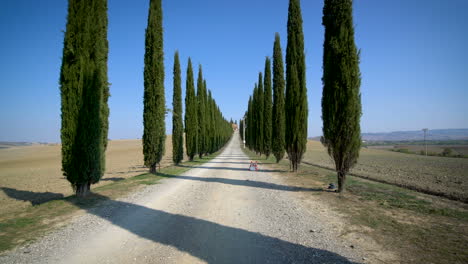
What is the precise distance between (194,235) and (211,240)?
0.44 meters

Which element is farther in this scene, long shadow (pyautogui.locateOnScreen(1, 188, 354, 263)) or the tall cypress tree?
the tall cypress tree

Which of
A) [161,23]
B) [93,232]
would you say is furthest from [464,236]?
[161,23]

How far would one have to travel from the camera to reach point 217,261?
11.9ft

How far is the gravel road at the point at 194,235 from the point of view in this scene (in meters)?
3.79

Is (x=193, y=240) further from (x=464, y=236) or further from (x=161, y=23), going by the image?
(x=161, y=23)

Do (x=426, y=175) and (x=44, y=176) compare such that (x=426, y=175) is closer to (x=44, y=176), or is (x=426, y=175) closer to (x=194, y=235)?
(x=194, y=235)

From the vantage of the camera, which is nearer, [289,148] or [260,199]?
[260,199]

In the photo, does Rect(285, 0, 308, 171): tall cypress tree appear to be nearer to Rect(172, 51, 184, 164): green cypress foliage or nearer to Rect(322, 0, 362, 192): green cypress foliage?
Rect(322, 0, 362, 192): green cypress foliage

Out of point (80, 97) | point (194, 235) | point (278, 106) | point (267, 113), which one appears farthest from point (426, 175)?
point (80, 97)

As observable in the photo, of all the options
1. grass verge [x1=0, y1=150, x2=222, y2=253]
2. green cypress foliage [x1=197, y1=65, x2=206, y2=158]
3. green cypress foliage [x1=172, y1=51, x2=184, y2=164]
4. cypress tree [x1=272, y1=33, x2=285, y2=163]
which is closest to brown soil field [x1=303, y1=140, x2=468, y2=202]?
cypress tree [x1=272, y1=33, x2=285, y2=163]

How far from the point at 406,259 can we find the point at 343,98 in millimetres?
5683

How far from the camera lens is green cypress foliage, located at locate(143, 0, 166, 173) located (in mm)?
Result: 14906

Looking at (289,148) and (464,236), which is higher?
(289,148)

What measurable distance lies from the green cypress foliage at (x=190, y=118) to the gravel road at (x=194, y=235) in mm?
18020
